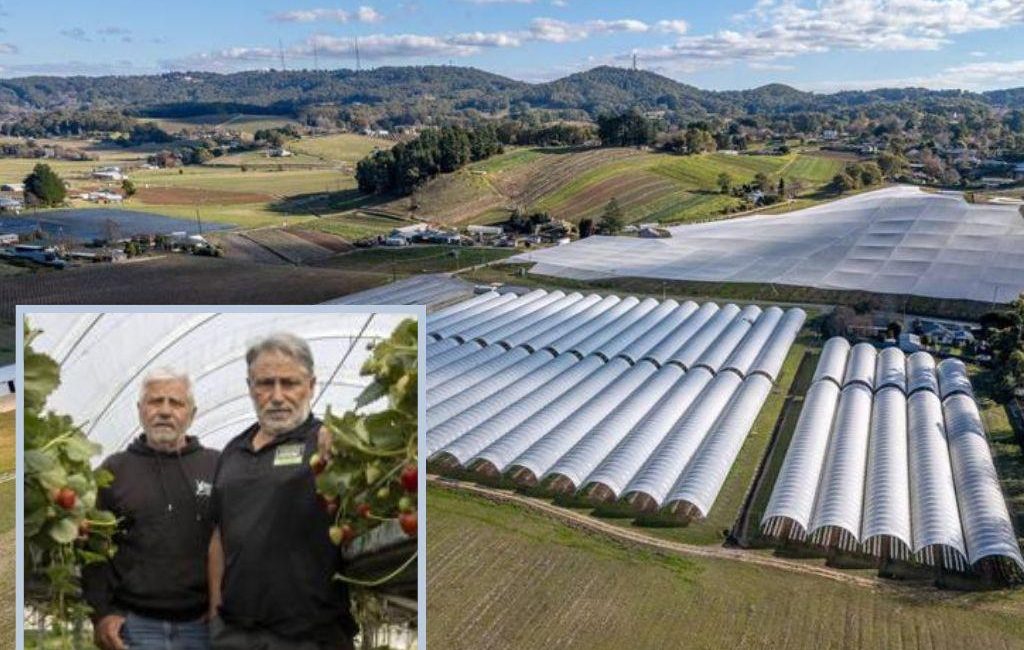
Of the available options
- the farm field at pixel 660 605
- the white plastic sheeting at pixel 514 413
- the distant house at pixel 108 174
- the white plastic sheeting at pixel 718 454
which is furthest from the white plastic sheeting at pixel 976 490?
the distant house at pixel 108 174

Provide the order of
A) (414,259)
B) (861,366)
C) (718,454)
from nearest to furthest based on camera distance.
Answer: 1. (718,454)
2. (861,366)
3. (414,259)

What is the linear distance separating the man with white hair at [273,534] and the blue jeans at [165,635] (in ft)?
0.31

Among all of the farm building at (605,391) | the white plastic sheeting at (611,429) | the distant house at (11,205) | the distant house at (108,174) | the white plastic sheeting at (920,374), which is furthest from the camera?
the distant house at (108,174)

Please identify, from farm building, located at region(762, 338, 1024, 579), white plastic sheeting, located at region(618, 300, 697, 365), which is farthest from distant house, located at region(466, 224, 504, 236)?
farm building, located at region(762, 338, 1024, 579)

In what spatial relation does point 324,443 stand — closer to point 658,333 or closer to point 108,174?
point 658,333

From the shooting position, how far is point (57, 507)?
549 cm

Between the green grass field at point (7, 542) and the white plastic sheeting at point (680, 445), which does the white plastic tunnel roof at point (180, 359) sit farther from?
the white plastic sheeting at point (680, 445)

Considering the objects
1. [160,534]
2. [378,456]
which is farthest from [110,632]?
[378,456]

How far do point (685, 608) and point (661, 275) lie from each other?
4393cm

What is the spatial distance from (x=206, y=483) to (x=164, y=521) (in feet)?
1.29

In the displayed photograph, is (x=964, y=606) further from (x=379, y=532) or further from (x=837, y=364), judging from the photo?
(x=379, y=532)

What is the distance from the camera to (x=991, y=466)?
27641 millimetres

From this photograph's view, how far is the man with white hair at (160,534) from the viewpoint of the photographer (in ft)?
17.9

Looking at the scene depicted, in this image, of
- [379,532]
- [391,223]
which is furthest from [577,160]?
[379,532]
